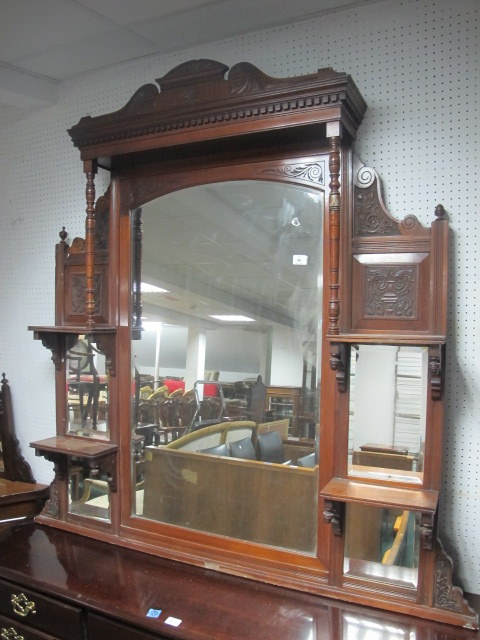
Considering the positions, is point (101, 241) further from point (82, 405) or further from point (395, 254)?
point (395, 254)

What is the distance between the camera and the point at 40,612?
5.65 ft

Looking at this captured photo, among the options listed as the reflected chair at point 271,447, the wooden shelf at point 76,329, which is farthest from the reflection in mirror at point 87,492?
the reflected chair at point 271,447

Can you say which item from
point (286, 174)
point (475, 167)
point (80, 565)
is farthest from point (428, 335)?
point (80, 565)

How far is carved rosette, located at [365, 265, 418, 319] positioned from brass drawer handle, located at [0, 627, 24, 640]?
1565 mm

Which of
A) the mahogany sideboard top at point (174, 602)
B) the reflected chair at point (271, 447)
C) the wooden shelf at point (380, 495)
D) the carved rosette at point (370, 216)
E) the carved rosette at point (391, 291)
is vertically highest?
the carved rosette at point (370, 216)

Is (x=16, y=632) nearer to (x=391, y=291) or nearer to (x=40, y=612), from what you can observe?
(x=40, y=612)

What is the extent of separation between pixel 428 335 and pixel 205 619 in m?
1.00

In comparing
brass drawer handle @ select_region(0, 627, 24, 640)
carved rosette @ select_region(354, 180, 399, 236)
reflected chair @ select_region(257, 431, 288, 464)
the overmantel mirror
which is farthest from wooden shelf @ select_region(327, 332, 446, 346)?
brass drawer handle @ select_region(0, 627, 24, 640)

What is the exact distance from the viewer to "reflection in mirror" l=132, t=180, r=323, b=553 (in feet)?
5.59

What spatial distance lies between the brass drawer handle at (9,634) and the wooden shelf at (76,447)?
59cm

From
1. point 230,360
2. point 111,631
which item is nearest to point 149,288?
point 230,360

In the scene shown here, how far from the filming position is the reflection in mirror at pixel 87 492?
6.73ft

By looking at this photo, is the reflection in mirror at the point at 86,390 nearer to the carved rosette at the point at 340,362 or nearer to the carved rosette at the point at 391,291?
the carved rosette at the point at 340,362

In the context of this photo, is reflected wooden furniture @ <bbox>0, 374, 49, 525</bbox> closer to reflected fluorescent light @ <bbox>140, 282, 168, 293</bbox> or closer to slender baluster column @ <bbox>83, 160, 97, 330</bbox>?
slender baluster column @ <bbox>83, 160, 97, 330</bbox>
